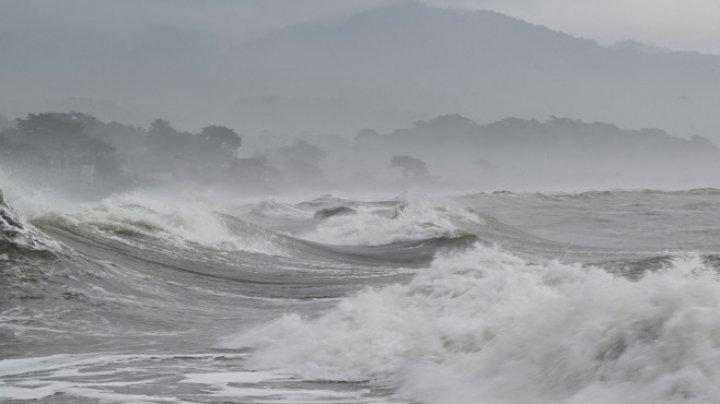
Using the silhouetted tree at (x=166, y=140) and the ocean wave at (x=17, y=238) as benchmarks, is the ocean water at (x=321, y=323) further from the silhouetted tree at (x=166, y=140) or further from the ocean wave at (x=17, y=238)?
the silhouetted tree at (x=166, y=140)

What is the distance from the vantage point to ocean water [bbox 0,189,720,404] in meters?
6.16

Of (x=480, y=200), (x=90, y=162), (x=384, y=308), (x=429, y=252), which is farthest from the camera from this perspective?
(x=90, y=162)

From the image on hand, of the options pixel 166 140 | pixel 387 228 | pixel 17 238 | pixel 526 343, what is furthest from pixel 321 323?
pixel 166 140

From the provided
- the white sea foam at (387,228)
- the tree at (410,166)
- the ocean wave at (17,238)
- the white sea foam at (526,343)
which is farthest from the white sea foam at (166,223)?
the tree at (410,166)

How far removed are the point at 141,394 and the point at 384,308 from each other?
11.7 ft

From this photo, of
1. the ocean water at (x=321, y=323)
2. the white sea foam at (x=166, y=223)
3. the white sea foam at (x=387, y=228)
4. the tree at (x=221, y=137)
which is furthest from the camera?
the tree at (x=221, y=137)

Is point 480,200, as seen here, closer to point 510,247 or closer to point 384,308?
point 510,247

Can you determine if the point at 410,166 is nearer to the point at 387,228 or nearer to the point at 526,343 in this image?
the point at 387,228

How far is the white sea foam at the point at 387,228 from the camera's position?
88.0ft

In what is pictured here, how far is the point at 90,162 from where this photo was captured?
104688 millimetres

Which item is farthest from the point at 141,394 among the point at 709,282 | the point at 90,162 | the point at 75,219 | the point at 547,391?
the point at 90,162

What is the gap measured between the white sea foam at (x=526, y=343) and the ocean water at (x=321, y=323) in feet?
0.05

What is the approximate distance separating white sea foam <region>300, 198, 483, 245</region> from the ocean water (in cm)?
422

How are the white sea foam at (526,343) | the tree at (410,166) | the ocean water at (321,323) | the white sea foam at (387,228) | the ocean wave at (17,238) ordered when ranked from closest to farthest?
the white sea foam at (526,343), the ocean water at (321,323), the ocean wave at (17,238), the white sea foam at (387,228), the tree at (410,166)
